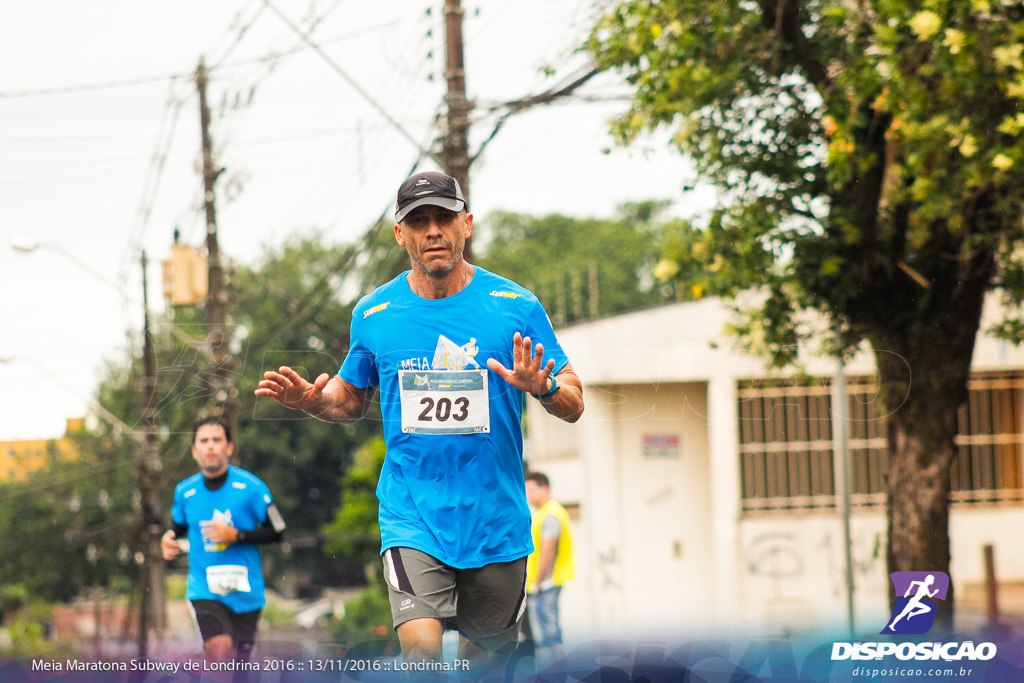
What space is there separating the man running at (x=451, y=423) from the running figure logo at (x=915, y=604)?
6.90 ft

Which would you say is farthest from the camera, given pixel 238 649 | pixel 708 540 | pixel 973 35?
pixel 708 540

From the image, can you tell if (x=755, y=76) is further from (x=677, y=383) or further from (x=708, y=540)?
(x=708, y=540)

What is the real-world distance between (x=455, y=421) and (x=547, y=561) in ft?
15.9

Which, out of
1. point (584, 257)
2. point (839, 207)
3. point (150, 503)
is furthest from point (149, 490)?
point (584, 257)

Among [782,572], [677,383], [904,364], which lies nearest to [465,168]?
[904,364]

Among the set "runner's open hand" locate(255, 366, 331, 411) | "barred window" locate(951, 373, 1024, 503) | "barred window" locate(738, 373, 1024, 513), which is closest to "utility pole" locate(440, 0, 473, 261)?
"runner's open hand" locate(255, 366, 331, 411)

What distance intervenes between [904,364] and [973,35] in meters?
2.86

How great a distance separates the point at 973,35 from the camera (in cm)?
650

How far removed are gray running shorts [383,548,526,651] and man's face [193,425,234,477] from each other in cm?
275

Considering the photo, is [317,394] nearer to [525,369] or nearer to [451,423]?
[451,423]

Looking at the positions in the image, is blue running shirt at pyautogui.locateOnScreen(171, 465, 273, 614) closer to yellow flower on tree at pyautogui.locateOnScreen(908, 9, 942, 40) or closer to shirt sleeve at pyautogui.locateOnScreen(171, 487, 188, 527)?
shirt sleeve at pyautogui.locateOnScreen(171, 487, 188, 527)

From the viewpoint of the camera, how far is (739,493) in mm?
19781

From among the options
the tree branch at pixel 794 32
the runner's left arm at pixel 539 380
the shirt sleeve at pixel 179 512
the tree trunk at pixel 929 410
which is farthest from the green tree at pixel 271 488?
the runner's left arm at pixel 539 380

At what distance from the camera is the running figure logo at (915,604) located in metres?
4.78
